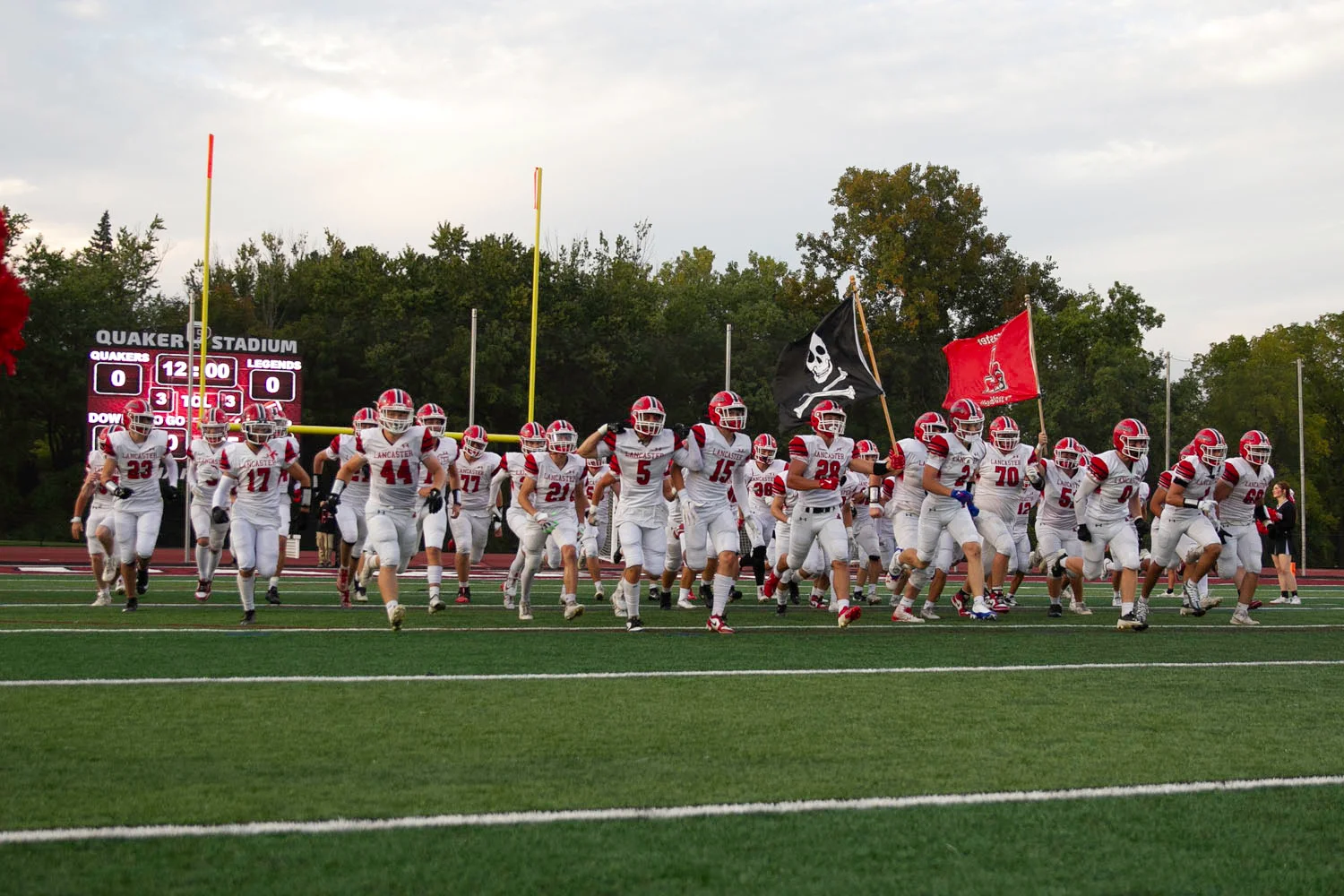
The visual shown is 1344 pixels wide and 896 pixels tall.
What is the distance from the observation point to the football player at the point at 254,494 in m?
12.6

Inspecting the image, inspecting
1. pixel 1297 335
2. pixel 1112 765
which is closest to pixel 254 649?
pixel 1112 765

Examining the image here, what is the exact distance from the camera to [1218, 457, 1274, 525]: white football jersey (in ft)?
46.6

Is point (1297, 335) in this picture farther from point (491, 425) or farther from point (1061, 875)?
point (1061, 875)

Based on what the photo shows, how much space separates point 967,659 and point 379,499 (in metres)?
5.01

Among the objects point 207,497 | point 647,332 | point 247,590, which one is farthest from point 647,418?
point 647,332

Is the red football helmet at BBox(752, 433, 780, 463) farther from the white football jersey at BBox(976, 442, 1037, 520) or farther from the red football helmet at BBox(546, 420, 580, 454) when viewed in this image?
the red football helmet at BBox(546, 420, 580, 454)

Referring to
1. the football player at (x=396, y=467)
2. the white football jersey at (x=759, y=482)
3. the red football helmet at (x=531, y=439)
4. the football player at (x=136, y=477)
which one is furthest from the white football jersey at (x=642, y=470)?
the football player at (x=136, y=477)

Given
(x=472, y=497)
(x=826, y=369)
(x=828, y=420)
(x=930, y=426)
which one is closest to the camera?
(x=828, y=420)

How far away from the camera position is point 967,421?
14664mm

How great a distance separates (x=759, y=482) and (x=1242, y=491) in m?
5.76

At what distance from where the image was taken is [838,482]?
41.9 feet

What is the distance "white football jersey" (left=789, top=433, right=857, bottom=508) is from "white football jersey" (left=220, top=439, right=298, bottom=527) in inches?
186

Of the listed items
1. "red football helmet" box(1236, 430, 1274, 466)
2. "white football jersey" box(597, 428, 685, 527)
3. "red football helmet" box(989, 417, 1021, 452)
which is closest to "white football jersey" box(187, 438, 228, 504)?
"white football jersey" box(597, 428, 685, 527)

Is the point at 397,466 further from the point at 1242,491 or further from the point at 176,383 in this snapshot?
the point at 176,383
